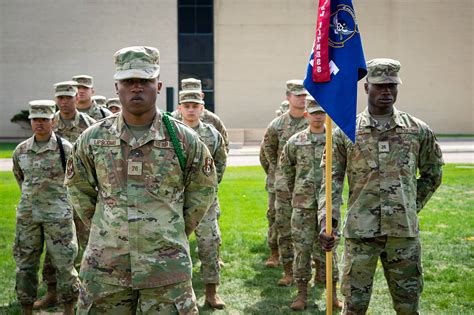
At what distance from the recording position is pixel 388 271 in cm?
568

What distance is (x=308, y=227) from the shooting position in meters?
7.91

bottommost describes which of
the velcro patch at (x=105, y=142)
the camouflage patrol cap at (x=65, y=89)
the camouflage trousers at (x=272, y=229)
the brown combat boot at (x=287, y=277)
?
the brown combat boot at (x=287, y=277)

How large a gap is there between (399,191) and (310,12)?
34.7 metres

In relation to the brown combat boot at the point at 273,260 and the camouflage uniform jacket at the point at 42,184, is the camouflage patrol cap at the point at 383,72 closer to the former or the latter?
the camouflage uniform jacket at the point at 42,184

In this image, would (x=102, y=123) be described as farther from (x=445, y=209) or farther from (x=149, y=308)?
(x=445, y=209)

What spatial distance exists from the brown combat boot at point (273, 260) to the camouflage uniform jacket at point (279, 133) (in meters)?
1.30

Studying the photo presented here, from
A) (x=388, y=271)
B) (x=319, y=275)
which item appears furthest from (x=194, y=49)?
(x=388, y=271)

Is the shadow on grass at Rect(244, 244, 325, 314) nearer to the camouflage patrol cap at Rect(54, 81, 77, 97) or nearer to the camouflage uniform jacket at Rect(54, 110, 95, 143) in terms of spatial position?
the camouflage uniform jacket at Rect(54, 110, 95, 143)

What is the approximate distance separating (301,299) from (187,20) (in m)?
33.8

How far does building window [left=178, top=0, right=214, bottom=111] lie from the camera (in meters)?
39.6

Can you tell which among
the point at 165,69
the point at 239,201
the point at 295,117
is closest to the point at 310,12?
the point at 165,69

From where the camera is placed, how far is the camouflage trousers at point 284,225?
8.83m

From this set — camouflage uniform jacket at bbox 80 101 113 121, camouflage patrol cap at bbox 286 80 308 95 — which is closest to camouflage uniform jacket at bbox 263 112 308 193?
camouflage patrol cap at bbox 286 80 308 95

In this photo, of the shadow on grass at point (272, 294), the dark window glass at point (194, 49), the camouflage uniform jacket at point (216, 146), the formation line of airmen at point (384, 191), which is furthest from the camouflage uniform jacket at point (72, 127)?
the dark window glass at point (194, 49)
